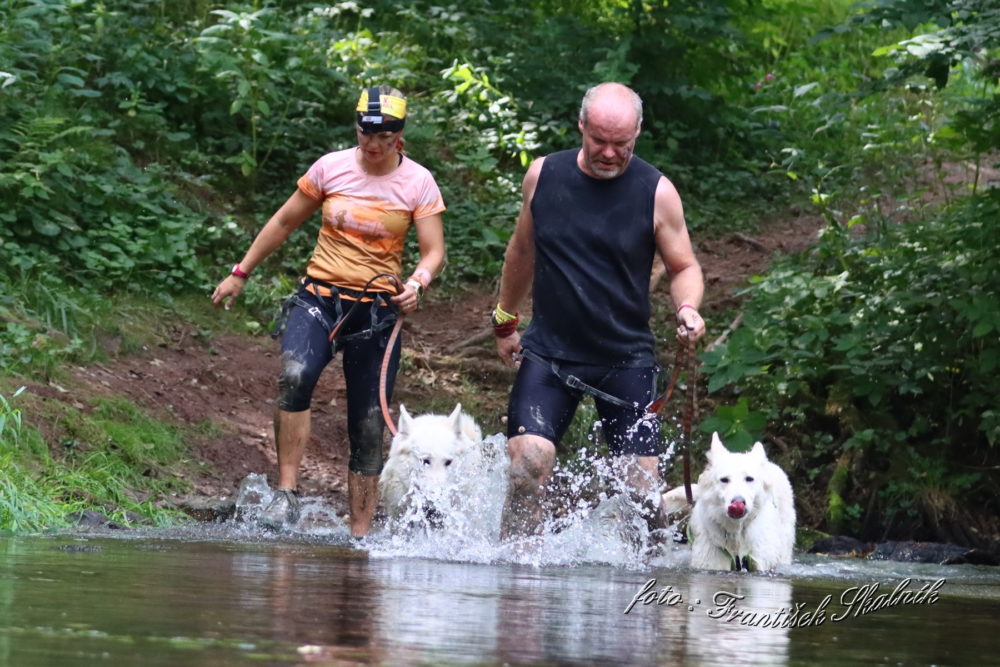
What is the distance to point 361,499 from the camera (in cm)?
765

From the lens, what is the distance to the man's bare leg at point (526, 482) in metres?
6.04

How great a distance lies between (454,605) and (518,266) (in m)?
2.59

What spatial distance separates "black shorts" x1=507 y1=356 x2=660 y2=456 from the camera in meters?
6.18

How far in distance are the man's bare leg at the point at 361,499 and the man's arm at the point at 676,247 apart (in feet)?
7.66

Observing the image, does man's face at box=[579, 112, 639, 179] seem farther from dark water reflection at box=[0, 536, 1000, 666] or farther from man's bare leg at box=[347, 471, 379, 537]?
man's bare leg at box=[347, 471, 379, 537]

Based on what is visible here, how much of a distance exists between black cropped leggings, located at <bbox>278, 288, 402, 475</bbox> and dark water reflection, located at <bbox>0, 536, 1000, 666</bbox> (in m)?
1.31

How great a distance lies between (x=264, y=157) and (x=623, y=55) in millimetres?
4037

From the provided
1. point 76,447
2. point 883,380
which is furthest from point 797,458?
point 76,447

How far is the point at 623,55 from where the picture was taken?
48.2 feet

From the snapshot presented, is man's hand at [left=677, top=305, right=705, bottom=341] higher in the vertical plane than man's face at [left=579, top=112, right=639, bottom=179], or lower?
lower

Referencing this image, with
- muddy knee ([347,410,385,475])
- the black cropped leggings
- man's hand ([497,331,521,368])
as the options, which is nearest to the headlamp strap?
the black cropped leggings

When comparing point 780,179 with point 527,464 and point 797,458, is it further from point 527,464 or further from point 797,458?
point 527,464

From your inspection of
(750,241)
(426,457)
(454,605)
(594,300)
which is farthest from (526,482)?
(750,241)

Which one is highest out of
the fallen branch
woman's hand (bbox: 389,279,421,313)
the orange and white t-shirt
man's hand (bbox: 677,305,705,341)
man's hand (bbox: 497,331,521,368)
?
the fallen branch
